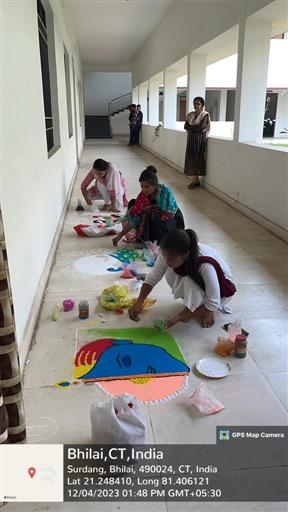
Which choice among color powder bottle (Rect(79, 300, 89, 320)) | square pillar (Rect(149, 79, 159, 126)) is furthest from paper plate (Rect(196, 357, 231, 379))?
square pillar (Rect(149, 79, 159, 126))

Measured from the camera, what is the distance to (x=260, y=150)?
478cm

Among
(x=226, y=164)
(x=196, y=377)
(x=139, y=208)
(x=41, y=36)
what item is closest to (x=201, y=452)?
(x=196, y=377)

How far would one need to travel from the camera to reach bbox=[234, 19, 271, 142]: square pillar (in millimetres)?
4961

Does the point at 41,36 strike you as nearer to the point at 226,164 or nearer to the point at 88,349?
the point at 226,164

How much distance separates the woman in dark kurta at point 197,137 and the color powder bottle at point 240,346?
521cm

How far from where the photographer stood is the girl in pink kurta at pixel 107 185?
5095 millimetres

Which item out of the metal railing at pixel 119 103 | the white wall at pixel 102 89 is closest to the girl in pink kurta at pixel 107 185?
the metal railing at pixel 119 103

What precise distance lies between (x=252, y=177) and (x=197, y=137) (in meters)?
2.26

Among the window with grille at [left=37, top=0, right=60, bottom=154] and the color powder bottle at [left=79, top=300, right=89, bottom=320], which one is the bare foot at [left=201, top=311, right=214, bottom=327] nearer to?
the color powder bottle at [left=79, top=300, right=89, bottom=320]

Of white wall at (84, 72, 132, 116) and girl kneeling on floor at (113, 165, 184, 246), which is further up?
white wall at (84, 72, 132, 116)

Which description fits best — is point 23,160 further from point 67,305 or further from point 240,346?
point 240,346

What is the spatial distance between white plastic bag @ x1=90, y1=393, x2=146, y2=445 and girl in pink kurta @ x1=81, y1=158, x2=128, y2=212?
148 inches

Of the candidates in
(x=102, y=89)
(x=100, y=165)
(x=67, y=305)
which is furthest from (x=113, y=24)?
(x=102, y=89)

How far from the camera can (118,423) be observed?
1.54 meters
